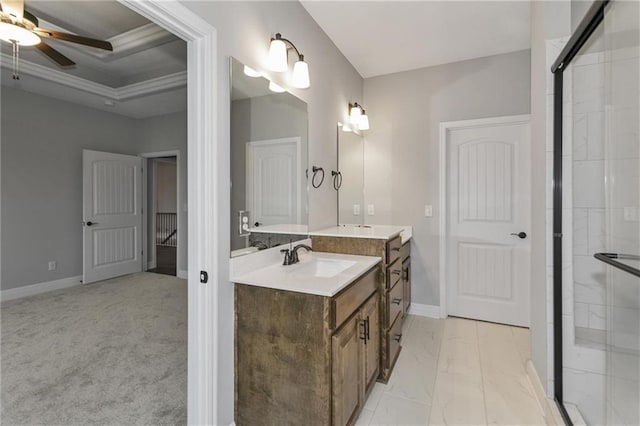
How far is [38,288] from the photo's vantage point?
411cm

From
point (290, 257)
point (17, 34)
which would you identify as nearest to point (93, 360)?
point (290, 257)

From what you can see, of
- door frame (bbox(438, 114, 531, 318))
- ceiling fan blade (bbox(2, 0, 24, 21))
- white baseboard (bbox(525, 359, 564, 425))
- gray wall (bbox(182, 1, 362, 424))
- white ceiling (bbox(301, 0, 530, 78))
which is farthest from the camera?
door frame (bbox(438, 114, 531, 318))

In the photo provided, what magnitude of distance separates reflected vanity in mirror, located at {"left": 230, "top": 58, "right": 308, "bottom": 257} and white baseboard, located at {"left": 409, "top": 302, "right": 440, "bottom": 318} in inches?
70.7

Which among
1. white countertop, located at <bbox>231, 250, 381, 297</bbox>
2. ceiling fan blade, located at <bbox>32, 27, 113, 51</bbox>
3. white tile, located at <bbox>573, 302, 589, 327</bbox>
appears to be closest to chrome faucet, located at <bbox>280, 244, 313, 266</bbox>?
white countertop, located at <bbox>231, 250, 381, 297</bbox>

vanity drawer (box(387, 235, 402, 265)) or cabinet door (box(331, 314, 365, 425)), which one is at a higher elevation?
vanity drawer (box(387, 235, 402, 265))

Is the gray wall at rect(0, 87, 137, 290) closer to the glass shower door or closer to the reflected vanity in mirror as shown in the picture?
the reflected vanity in mirror

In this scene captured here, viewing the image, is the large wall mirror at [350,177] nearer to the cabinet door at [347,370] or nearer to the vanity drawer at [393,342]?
the vanity drawer at [393,342]

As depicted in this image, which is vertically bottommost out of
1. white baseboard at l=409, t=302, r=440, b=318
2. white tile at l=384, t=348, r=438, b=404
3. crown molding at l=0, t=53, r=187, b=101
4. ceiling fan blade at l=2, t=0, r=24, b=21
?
white tile at l=384, t=348, r=438, b=404

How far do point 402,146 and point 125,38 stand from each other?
3.06 meters

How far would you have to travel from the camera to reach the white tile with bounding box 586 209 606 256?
66.9 inches

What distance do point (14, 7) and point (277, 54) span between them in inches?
65.3

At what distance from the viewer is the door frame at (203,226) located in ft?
4.78

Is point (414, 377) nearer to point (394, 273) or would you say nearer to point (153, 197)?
point (394, 273)

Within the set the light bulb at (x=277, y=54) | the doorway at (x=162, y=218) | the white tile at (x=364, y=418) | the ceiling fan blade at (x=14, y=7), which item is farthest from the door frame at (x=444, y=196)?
the doorway at (x=162, y=218)
